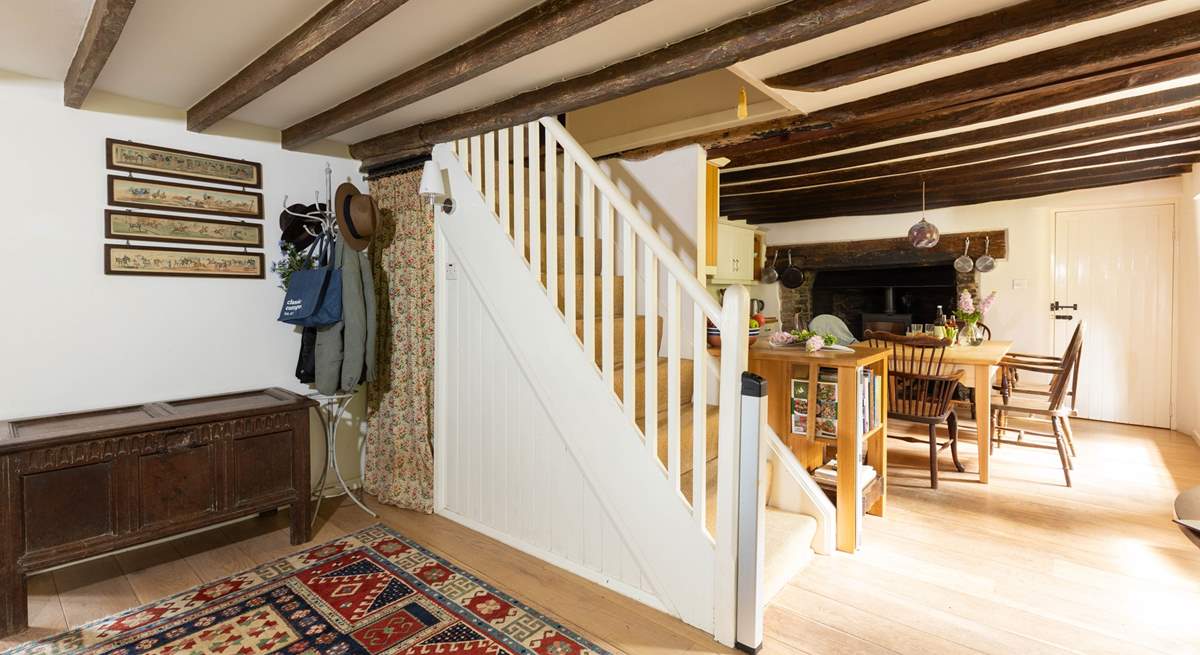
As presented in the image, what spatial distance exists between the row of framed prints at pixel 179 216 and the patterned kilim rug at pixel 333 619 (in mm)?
1609

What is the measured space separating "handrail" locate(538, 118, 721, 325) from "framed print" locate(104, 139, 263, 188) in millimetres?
1790

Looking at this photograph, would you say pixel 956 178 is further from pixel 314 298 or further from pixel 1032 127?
pixel 314 298

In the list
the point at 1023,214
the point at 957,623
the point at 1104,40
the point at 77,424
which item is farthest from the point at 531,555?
the point at 1023,214

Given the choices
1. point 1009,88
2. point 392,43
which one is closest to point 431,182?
point 392,43

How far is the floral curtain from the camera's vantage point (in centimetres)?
329

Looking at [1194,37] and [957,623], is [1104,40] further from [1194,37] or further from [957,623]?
[957,623]

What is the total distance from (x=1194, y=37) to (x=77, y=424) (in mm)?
4736

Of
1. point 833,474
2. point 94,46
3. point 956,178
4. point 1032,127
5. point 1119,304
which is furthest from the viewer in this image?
point 1119,304

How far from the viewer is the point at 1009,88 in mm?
2639

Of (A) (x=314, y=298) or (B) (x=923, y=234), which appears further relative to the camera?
(B) (x=923, y=234)

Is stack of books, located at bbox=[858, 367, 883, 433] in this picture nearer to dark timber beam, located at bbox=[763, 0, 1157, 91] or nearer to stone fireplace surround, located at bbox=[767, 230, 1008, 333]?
dark timber beam, located at bbox=[763, 0, 1157, 91]

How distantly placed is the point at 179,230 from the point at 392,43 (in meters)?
1.70

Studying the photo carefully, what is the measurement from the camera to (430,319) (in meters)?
3.28

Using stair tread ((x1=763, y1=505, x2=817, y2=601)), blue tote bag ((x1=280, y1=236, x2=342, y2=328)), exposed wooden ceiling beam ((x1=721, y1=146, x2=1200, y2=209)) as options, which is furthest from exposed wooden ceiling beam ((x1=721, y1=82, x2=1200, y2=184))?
blue tote bag ((x1=280, y1=236, x2=342, y2=328))
